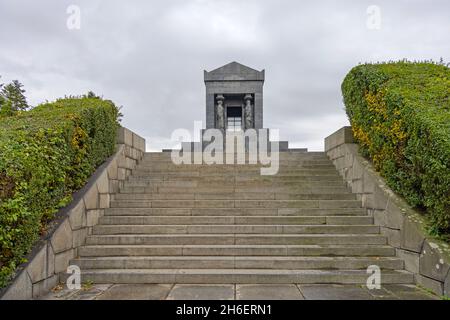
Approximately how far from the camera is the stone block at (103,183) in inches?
257

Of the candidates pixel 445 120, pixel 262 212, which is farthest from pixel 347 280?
pixel 445 120

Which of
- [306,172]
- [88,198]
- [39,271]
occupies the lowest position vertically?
[39,271]

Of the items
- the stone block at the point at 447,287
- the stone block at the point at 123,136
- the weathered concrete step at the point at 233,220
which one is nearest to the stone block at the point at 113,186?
the weathered concrete step at the point at 233,220

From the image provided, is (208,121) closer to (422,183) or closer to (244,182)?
(244,182)

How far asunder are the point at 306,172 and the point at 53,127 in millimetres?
6011

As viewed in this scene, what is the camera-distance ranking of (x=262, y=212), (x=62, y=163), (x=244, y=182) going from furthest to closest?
(x=244, y=182)
(x=262, y=212)
(x=62, y=163)

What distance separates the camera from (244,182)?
8.12 metres

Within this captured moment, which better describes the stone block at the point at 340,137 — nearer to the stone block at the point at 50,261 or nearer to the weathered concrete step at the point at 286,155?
the weathered concrete step at the point at 286,155

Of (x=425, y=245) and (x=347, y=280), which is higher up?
(x=425, y=245)

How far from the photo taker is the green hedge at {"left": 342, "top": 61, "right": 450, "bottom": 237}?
14.8ft

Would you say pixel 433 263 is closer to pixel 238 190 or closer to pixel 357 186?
pixel 357 186

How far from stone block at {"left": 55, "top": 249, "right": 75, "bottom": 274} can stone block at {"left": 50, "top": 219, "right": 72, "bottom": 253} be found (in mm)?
76

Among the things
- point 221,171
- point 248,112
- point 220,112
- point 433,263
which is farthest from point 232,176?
point 248,112
